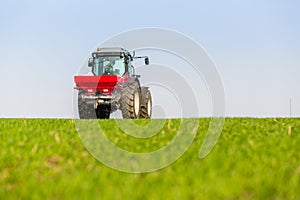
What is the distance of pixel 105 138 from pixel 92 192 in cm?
363

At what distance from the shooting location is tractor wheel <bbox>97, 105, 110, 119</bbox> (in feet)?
63.2

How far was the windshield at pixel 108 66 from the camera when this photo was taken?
63.9ft

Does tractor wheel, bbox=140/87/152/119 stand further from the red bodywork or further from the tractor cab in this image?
the red bodywork

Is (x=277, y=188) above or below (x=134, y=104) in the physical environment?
below

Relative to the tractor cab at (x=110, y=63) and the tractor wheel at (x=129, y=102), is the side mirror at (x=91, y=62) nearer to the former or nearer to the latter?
the tractor cab at (x=110, y=63)

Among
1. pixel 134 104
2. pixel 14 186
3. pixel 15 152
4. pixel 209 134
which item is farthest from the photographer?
pixel 134 104

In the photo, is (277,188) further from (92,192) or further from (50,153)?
(50,153)

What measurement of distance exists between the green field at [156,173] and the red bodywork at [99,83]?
930 cm

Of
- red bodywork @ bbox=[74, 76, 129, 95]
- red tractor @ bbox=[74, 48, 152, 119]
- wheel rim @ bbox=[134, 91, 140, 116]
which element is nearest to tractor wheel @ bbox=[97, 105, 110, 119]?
red tractor @ bbox=[74, 48, 152, 119]

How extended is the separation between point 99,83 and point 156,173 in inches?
486

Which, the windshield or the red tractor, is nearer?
the red tractor

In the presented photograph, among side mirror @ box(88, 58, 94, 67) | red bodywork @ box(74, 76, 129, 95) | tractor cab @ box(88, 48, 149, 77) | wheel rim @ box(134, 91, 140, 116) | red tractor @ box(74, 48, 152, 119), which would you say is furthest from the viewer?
side mirror @ box(88, 58, 94, 67)

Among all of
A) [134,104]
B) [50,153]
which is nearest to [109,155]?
[50,153]

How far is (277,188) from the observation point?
4828 mm
